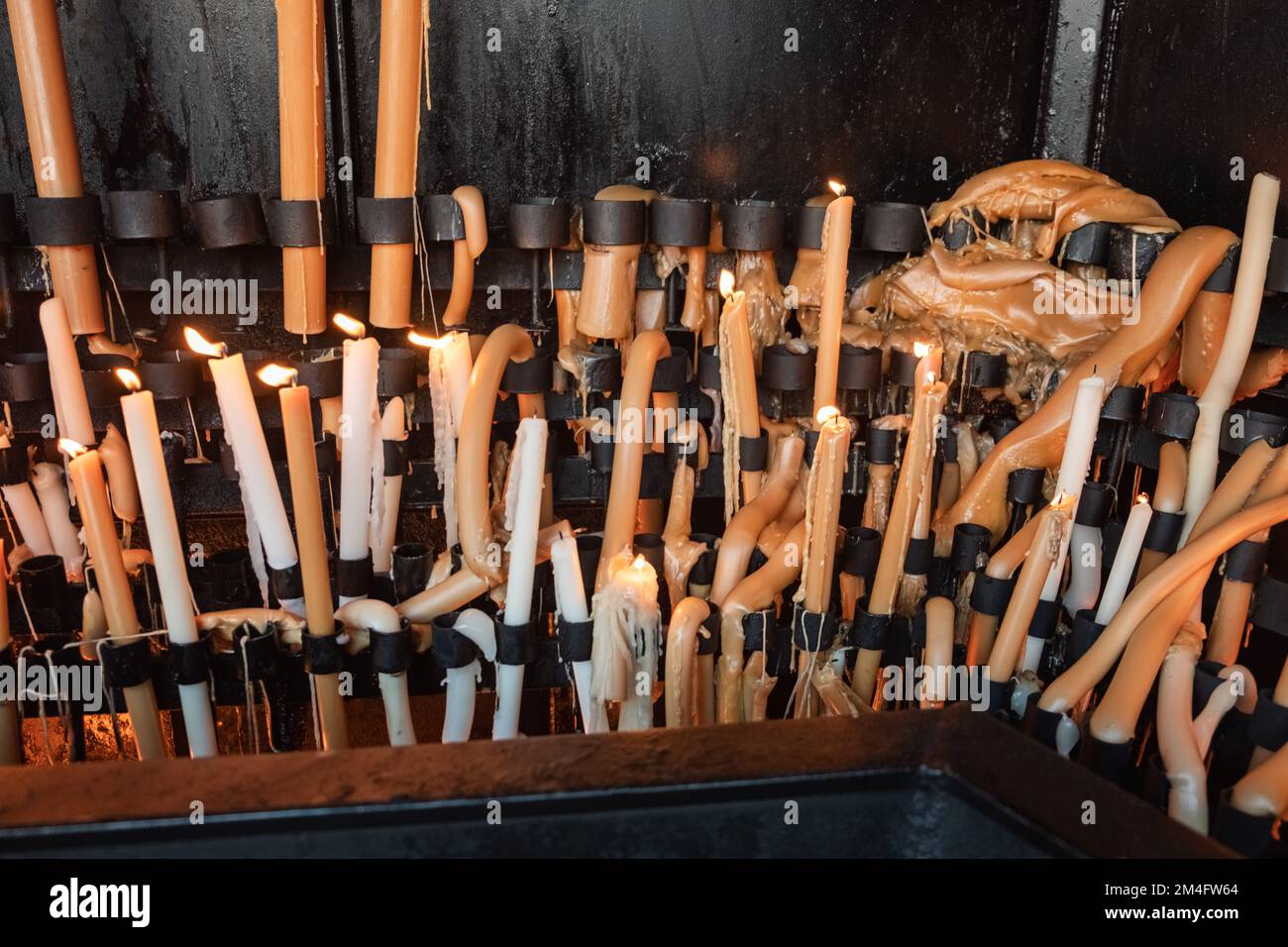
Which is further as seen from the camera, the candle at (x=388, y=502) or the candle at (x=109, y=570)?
the candle at (x=388, y=502)

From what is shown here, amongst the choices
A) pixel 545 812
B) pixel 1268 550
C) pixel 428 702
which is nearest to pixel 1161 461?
pixel 1268 550

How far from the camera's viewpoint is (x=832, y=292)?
1447 mm

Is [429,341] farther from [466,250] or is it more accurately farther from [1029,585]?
[1029,585]

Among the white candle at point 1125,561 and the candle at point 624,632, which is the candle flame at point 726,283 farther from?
the white candle at point 1125,561

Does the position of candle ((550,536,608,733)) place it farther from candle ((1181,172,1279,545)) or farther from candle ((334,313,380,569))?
candle ((1181,172,1279,545))

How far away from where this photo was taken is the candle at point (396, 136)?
1.33 meters

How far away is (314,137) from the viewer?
4.51 ft

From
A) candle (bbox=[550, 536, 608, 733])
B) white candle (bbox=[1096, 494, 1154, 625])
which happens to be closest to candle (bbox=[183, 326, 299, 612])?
candle (bbox=[550, 536, 608, 733])

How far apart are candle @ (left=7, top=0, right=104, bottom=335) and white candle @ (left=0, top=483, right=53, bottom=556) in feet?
0.57

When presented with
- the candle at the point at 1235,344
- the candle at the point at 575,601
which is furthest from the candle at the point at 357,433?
the candle at the point at 1235,344

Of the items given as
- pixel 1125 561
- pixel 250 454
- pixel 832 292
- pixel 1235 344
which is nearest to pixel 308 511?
pixel 250 454

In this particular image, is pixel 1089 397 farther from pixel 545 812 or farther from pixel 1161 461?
pixel 545 812

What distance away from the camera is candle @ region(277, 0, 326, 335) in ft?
4.28
